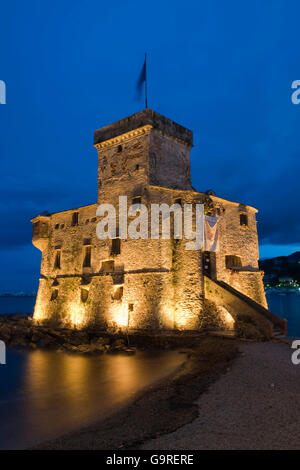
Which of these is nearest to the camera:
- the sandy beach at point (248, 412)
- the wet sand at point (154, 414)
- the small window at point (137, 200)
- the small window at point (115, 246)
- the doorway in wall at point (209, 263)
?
the sandy beach at point (248, 412)

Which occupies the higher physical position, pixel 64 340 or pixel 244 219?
pixel 244 219

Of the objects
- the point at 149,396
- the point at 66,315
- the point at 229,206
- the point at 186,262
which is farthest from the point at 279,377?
the point at 66,315

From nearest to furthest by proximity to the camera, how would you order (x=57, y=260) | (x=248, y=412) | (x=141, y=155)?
(x=248, y=412) → (x=141, y=155) → (x=57, y=260)

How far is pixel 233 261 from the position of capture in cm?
2559

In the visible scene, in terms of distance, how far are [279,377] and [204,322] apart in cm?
975

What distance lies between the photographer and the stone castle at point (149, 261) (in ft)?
72.0

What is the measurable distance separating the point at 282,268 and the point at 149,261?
14534 centimetres

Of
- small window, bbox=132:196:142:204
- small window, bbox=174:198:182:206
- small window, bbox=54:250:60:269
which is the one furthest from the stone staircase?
small window, bbox=54:250:60:269

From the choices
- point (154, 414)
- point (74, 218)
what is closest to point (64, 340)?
point (74, 218)

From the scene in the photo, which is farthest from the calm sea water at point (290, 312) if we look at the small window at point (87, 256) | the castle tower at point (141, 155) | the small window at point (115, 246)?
the small window at point (87, 256)

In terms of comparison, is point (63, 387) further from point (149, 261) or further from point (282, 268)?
point (282, 268)

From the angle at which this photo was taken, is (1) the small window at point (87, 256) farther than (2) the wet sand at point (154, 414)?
Yes

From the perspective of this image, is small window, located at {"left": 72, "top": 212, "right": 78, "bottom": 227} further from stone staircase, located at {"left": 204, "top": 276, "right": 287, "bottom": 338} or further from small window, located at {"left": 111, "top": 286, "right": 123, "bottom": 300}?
stone staircase, located at {"left": 204, "top": 276, "right": 287, "bottom": 338}

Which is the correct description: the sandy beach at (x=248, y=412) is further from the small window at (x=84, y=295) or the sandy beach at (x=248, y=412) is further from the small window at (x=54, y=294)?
the small window at (x=54, y=294)
